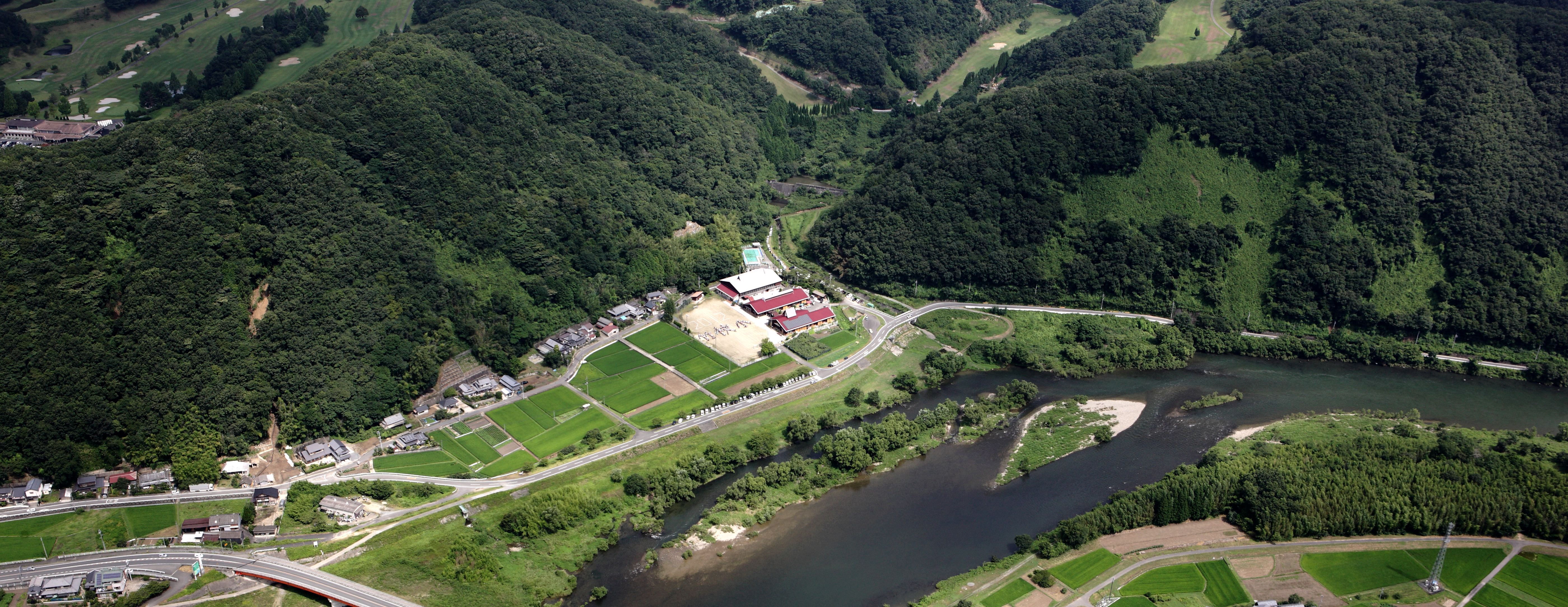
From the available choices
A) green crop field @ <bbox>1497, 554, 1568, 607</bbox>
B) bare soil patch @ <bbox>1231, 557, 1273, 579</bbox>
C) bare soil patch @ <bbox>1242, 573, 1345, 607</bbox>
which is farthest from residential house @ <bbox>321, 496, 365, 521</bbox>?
green crop field @ <bbox>1497, 554, 1568, 607</bbox>

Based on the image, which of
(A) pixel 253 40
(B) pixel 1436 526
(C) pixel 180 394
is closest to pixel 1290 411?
(B) pixel 1436 526

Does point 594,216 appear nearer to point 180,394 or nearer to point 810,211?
point 810,211

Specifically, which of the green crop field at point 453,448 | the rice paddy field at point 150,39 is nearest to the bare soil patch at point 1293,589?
the green crop field at point 453,448

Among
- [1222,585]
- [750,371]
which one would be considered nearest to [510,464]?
[750,371]

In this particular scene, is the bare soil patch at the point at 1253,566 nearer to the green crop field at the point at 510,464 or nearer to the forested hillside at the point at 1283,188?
the forested hillside at the point at 1283,188

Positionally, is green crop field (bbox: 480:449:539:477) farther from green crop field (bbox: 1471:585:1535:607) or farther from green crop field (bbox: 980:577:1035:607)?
green crop field (bbox: 1471:585:1535:607)

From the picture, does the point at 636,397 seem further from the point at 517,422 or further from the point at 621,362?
the point at 517,422

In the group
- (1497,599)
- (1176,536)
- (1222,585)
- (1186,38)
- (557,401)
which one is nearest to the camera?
(1497,599)
